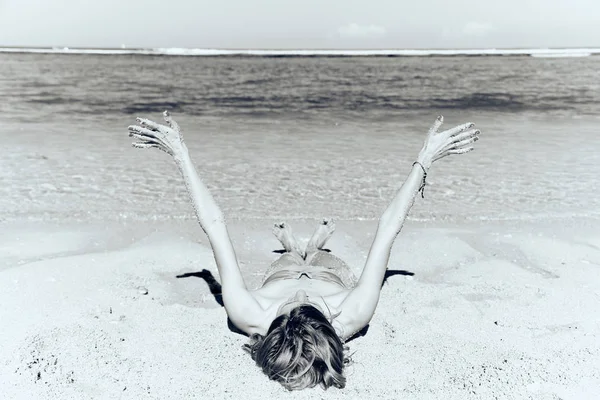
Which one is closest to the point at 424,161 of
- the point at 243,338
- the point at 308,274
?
the point at 308,274

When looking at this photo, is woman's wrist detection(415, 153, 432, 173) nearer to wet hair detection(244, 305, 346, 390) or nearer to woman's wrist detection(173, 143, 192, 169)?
wet hair detection(244, 305, 346, 390)

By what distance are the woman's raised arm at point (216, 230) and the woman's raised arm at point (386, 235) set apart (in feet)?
1.92

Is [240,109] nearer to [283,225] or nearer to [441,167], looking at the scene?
[441,167]

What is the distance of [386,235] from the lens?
3555 mm

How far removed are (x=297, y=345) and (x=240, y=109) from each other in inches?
593

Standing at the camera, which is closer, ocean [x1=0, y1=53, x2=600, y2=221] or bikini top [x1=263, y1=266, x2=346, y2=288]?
bikini top [x1=263, y1=266, x2=346, y2=288]

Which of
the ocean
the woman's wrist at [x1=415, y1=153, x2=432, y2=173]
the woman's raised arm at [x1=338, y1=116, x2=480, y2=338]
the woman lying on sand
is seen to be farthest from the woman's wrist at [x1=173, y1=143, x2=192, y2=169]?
the ocean

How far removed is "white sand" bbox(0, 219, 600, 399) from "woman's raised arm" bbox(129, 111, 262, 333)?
0.30 m

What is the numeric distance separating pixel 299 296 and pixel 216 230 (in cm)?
68

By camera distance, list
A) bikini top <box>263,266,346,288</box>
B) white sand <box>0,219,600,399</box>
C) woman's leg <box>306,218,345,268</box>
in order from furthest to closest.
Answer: woman's leg <box>306,218,345,268</box>, bikini top <box>263,266,346,288</box>, white sand <box>0,219,600,399</box>

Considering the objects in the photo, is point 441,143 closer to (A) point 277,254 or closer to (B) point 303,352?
(B) point 303,352

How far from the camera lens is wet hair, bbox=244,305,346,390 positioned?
289cm

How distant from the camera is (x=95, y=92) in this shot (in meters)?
21.8

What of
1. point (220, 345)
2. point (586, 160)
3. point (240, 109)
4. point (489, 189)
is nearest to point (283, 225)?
point (220, 345)
